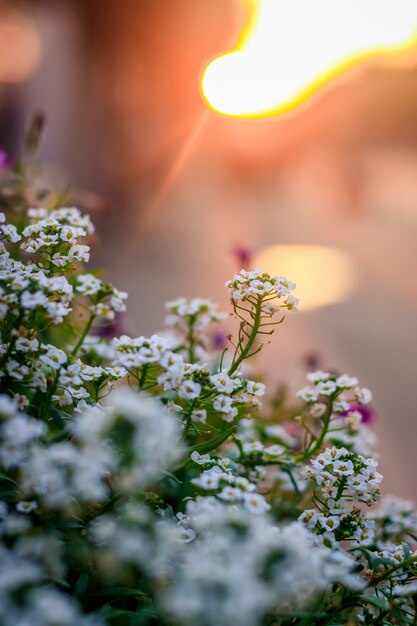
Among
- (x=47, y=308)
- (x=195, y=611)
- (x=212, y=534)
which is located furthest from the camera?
(x=47, y=308)

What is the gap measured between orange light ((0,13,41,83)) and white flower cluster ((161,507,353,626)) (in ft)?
13.2

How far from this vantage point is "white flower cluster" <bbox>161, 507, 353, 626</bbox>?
0.51 metres

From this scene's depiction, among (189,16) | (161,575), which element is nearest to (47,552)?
(161,575)

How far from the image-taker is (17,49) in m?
4.12

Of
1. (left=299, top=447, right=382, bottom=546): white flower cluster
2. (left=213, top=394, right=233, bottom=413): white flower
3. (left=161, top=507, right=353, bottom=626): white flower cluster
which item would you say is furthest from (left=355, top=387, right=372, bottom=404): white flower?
(left=161, top=507, right=353, bottom=626): white flower cluster

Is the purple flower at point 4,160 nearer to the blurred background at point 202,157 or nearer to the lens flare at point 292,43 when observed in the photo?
the lens flare at point 292,43

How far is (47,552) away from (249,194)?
375 cm

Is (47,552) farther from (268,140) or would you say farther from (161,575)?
(268,140)

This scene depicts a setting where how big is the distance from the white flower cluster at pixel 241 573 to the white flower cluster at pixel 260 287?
0.35 metres

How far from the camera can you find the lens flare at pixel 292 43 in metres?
2.55

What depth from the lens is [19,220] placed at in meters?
1.35

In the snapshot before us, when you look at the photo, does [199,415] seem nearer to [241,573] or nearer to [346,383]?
[346,383]

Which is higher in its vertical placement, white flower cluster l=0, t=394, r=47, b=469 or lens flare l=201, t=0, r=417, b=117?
lens flare l=201, t=0, r=417, b=117

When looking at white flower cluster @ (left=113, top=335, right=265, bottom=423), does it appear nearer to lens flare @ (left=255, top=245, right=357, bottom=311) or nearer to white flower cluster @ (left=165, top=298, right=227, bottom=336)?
white flower cluster @ (left=165, top=298, right=227, bottom=336)
